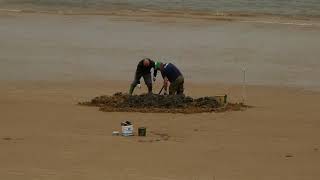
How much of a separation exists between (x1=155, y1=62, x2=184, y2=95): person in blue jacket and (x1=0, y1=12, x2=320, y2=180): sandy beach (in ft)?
4.71

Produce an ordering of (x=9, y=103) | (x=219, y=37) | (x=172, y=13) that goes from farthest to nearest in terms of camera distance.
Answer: (x=172, y=13) → (x=219, y=37) → (x=9, y=103)

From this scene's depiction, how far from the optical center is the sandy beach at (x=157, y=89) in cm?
1032

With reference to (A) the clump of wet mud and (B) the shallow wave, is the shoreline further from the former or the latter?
(A) the clump of wet mud

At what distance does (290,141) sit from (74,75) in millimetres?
10860

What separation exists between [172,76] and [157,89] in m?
3.51

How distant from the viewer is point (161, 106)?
15.5 metres

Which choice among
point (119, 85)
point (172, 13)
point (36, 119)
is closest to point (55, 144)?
point (36, 119)

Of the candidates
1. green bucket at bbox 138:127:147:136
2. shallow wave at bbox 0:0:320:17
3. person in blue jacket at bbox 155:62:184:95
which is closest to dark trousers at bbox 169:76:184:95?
person in blue jacket at bbox 155:62:184:95

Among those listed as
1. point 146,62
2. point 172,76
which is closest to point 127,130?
point 172,76

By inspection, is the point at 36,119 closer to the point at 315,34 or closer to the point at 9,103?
the point at 9,103

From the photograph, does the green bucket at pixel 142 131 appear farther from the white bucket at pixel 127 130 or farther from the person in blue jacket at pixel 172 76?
the person in blue jacket at pixel 172 76

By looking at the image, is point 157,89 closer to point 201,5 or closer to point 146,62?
point 146,62

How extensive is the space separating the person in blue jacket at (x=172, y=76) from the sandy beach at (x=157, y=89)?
1.44 m

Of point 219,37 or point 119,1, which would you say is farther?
point 119,1
